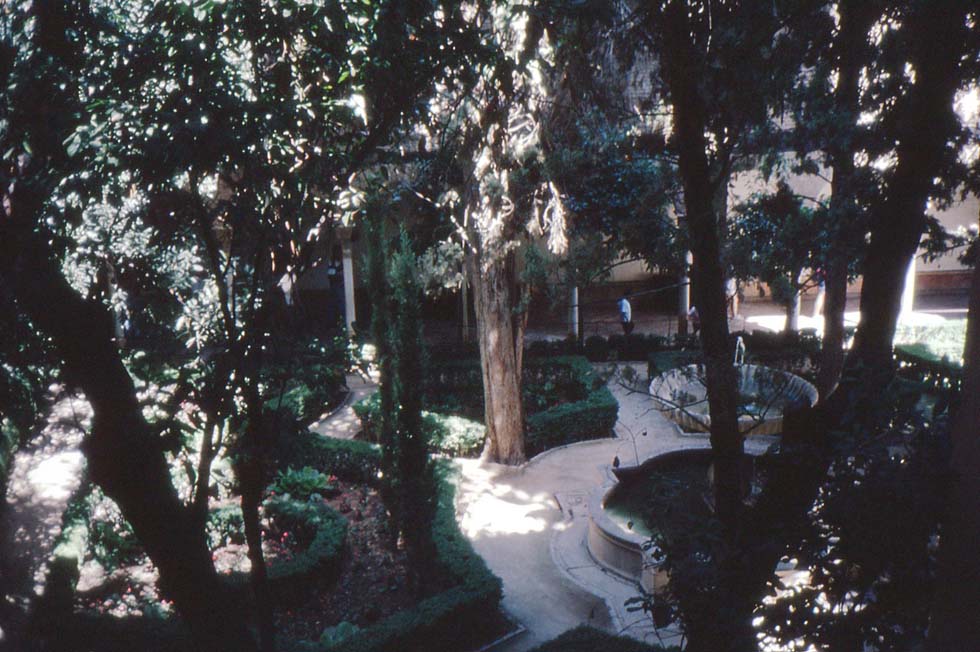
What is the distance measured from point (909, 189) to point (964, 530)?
180cm

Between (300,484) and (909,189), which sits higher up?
(909,189)

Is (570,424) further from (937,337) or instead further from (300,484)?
(937,337)

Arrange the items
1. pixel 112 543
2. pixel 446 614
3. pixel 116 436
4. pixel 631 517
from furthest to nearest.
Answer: pixel 631 517 → pixel 112 543 → pixel 446 614 → pixel 116 436

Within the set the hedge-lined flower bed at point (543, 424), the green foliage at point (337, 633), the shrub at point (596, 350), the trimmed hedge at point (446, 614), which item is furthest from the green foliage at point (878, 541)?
the shrub at point (596, 350)

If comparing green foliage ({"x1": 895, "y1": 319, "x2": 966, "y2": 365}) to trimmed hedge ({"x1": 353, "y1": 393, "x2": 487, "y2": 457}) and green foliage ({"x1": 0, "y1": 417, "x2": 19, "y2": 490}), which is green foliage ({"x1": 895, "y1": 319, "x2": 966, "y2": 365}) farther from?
green foliage ({"x1": 0, "y1": 417, "x2": 19, "y2": 490})

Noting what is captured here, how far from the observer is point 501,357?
41.3 feet

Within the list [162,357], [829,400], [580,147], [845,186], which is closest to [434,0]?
[162,357]

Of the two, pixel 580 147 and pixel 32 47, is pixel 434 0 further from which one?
pixel 580 147

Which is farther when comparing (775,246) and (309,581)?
(309,581)

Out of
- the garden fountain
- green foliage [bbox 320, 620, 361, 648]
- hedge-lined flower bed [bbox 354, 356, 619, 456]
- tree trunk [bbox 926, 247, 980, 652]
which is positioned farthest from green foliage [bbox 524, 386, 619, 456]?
tree trunk [bbox 926, 247, 980, 652]

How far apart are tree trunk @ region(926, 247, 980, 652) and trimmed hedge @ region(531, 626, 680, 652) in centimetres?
273

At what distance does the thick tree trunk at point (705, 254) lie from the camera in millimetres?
4707

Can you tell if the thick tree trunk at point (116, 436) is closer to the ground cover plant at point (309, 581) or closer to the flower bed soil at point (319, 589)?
the ground cover plant at point (309, 581)

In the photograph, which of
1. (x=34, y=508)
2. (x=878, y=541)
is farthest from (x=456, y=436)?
(x=878, y=541)
